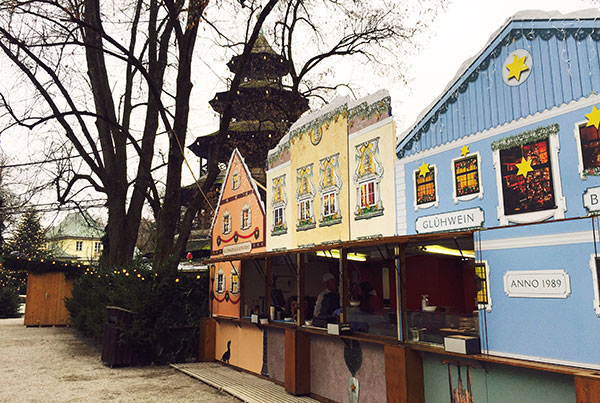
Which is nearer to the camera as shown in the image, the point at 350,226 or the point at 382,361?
the point at 382,361

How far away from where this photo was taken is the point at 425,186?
7.01m

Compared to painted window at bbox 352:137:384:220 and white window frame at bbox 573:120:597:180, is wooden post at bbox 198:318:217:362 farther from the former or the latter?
white window frame at bbox 573:120:597:180

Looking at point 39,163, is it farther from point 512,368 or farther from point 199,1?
point 512,368

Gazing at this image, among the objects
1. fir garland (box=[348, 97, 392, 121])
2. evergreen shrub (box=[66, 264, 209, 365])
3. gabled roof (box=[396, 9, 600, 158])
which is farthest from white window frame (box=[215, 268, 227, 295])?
gabled roof (box=[396, 9, 600, 158])

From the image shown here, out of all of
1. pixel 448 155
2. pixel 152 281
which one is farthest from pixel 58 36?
pixel 448 155

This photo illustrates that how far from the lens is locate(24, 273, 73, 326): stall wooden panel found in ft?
77.8

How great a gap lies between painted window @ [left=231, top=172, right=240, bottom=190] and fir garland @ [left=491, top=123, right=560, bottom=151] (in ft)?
25.9

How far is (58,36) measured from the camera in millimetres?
13914

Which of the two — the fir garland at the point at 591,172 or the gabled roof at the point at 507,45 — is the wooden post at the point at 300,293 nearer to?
the gabled roof at the point at 507,45

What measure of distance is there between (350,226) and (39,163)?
38.9 feet

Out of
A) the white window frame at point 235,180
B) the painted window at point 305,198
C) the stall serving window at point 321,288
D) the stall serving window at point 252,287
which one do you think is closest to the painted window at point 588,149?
the stall serving window at point 321,288

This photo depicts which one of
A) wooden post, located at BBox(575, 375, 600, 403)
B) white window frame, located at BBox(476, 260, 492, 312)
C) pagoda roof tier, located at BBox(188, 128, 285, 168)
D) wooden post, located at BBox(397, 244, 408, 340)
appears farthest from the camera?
pagoda roof tier, located at BBox(188, 128, 285, 168)

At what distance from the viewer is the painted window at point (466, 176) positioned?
247 inches

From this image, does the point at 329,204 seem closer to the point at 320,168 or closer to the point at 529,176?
the point at 320,168
